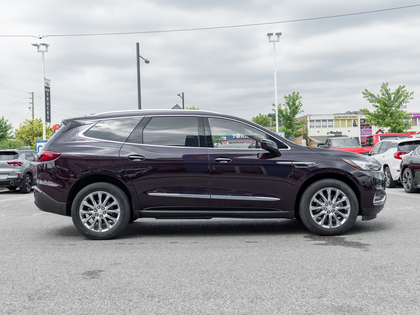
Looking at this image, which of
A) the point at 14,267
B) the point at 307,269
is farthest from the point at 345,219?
the point at 14,267

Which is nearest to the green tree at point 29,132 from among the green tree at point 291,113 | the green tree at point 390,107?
the green tree at point 291,113

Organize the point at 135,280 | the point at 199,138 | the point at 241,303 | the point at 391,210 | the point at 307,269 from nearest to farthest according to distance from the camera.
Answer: the point at 241,303
the point at 135,280
the point at 307,269
the point at 199,138
the point at 391,210

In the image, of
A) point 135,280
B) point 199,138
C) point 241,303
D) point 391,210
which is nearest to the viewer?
point 241,303

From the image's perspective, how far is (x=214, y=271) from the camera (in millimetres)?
4500

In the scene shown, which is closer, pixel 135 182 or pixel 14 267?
pixel 14 267

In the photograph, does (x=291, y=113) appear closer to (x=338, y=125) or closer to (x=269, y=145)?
(x=338, y=125)

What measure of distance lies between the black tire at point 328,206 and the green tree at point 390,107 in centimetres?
4565

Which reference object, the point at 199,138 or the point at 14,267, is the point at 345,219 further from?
the point at 14,267

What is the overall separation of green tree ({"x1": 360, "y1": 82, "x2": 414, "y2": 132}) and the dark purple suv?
150 ft

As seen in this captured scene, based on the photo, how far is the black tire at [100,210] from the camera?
6.20 meters

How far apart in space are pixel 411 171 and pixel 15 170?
12.7m

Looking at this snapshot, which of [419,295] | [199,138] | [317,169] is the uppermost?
[199,138]

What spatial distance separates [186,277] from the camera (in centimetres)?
430

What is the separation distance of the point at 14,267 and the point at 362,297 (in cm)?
346
